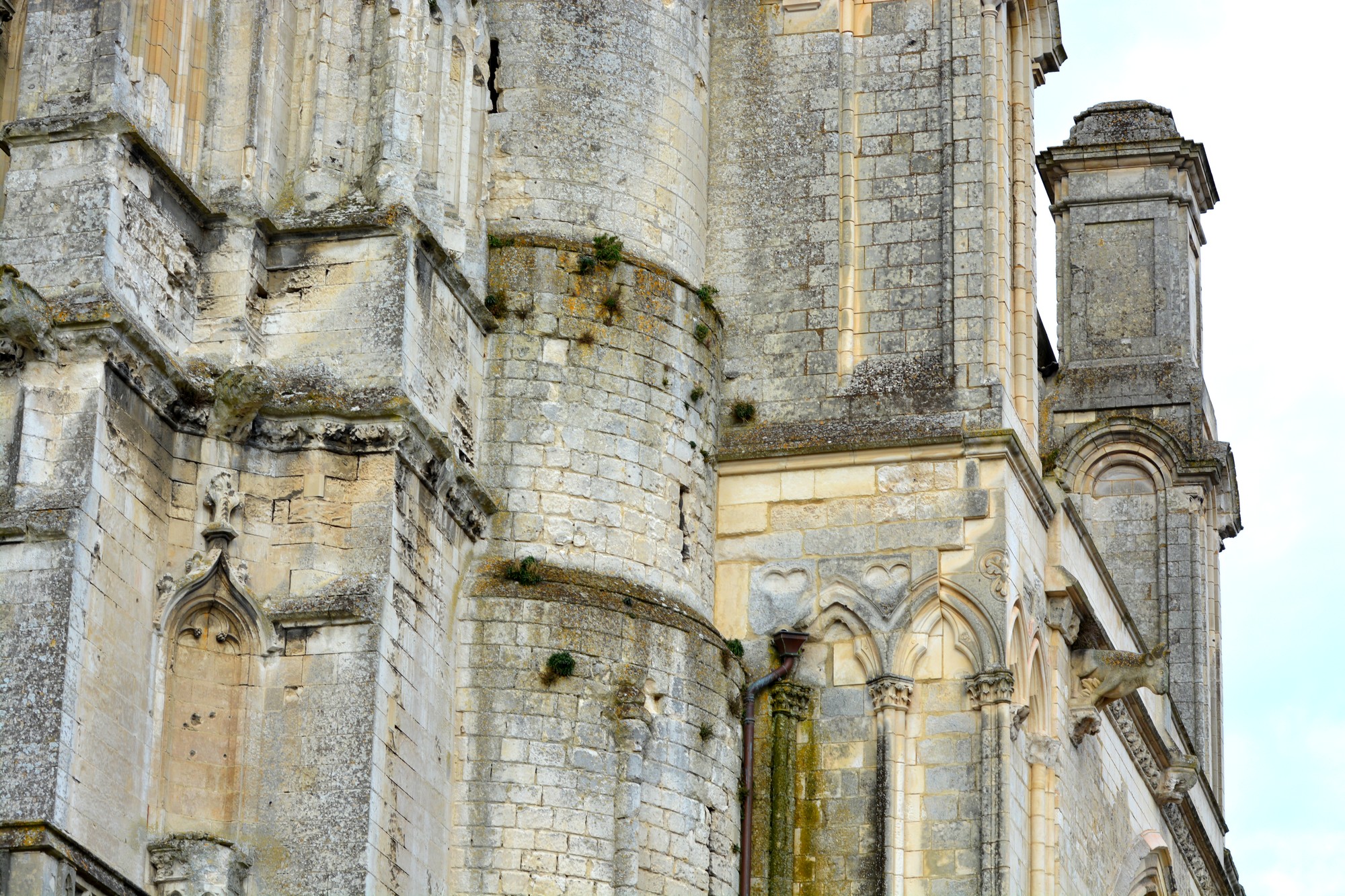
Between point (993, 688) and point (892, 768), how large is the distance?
94 cm

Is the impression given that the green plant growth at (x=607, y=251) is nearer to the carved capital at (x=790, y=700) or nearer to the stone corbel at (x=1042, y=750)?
the carved capital at (x=790, y=700)

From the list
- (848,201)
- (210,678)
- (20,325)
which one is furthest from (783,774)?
(20,325)

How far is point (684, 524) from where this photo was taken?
22.2 meters

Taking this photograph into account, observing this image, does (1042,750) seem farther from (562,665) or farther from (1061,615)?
(562,665)

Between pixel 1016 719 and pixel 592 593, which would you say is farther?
pixel 1016 719

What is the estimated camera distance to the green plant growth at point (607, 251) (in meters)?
22.2

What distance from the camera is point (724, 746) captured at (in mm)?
21656

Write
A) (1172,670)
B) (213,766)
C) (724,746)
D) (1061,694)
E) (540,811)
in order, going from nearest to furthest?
(213,766) → (540,811) → (724,746) → (1061,694) → (1172,670)

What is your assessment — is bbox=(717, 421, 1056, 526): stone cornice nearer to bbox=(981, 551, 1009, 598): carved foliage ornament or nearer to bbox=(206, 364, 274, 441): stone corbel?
bbox=(981, 551, 1009, 598): carved foliage ornament

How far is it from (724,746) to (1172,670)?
1047cm

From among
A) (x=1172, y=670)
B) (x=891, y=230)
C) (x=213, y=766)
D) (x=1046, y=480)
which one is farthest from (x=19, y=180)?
(x=1172, y=670)

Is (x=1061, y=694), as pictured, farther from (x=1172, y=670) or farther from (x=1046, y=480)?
(x=1172, y=670)

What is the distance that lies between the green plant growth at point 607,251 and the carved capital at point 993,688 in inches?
163

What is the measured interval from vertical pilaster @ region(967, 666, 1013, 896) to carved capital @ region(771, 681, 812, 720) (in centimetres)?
125
